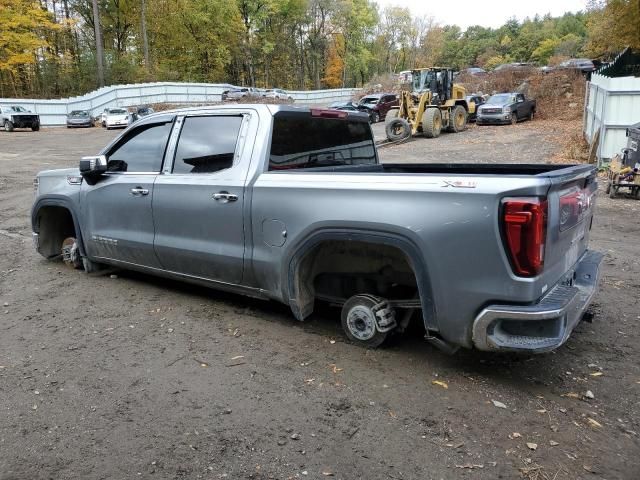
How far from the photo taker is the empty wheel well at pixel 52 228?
6219 millimetres

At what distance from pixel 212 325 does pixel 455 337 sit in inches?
82.9

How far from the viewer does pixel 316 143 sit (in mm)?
4594

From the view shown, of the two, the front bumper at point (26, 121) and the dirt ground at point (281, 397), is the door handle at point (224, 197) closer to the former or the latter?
the dirt ground at point (281, 397)

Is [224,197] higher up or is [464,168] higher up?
[464,168]

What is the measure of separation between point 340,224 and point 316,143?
122 cm

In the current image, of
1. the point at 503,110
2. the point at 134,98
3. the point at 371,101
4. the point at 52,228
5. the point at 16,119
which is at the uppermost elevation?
the point at 134,98

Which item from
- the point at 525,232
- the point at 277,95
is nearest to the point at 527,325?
the point at 525,232

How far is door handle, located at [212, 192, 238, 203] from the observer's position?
423 centimetres

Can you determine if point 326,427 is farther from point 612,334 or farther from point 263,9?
point 263,9

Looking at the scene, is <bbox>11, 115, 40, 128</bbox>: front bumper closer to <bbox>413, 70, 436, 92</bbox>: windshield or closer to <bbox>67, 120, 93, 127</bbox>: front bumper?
<bbox>67, 120, 93, 127</bbox>: front bumper

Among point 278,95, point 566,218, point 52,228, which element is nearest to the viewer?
point 566,218

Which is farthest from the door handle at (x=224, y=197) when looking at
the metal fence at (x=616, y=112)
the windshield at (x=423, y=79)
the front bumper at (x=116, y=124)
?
the front bumper at (x=116, y=124)

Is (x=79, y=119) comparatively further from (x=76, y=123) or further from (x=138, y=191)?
(x=138, y=191)

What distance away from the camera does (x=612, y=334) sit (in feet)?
13.8
